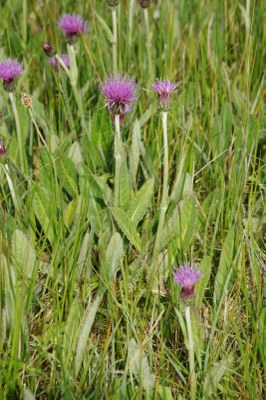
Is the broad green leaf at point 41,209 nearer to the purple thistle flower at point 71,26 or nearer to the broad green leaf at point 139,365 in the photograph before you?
the broad green leaf at point 139,365

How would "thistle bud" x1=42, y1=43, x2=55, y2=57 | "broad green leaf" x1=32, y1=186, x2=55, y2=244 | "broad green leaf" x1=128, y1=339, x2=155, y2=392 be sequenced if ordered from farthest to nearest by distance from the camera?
1. "thistle bud" x1=42, y1=43, x2=55, y2=57
2. "broad green leaf" x1=32, y1=186, x2=55, y2=244
3. "broad green leaf" x1=128, y1=339, x2=155, y2=392

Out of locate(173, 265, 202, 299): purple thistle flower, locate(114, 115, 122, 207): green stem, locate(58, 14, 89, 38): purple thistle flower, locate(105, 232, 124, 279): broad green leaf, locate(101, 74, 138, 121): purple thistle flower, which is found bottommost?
locate(105, 232, 124, 279): broad green leaf

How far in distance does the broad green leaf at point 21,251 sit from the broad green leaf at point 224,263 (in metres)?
0.50

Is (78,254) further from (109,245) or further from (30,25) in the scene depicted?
(30,25)

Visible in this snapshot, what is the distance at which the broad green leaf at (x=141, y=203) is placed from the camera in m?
2.07

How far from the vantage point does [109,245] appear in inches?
75.5

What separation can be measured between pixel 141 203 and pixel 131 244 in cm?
13

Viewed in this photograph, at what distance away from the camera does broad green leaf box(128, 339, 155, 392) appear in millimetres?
1530

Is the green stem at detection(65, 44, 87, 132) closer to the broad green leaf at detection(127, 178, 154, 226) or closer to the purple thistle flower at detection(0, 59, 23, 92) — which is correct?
the purple thistle flower at detection(0, 59, 23, 92)

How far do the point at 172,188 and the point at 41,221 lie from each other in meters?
0.43

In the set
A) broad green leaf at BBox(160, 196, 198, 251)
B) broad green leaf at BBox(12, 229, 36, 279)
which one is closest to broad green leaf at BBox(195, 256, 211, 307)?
broad green leaf at BBox(160, 196, 198, 251)

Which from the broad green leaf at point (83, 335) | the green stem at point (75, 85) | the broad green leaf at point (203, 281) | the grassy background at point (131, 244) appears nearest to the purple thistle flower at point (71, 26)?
the green stem at point (75, 85)

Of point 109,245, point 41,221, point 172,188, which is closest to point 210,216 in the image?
point 172,188

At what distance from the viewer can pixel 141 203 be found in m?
2.08
